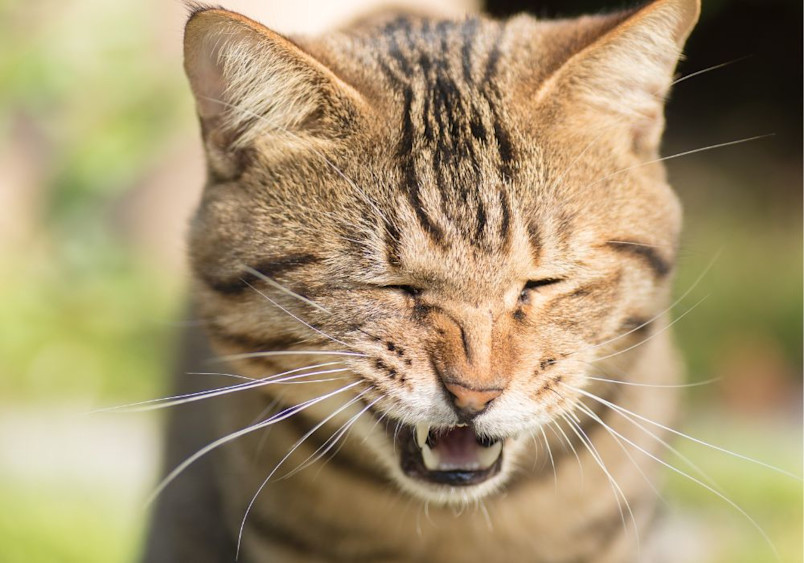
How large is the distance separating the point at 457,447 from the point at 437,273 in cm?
26

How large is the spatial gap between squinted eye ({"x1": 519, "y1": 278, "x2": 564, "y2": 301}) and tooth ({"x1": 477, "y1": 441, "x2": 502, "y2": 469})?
0.22 meters

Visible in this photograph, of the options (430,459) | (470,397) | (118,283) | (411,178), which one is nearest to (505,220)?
(411,178)

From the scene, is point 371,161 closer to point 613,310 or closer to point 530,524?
point 613,310

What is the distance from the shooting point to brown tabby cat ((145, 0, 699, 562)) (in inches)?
46.1

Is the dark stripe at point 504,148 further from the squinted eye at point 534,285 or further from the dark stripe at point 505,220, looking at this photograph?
the squinted eye at point 534,285

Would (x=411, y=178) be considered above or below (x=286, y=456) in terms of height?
above

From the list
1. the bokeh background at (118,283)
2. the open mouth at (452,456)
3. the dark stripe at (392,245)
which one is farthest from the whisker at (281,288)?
the bokeh background at (118,283)

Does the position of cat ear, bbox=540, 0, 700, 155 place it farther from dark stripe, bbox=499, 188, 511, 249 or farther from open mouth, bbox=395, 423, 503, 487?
open mouth, bbox=395, 423, 503, 487

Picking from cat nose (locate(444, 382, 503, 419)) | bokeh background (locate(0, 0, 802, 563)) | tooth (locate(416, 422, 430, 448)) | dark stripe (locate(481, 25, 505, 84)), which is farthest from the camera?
bokeh background (locate(0, 0, 802, 563))

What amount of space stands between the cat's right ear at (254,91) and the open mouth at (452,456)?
434 mm

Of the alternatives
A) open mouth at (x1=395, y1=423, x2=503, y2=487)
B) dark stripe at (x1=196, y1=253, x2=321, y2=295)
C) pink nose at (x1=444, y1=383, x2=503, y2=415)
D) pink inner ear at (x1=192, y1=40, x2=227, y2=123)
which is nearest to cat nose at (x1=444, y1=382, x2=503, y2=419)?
pink nose at (x1=444, y1=383, x2=503, y2=415)

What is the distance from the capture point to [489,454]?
1.27 meters

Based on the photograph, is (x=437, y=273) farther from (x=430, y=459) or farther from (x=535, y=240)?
(x=430, y=459)

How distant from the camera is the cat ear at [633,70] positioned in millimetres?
1223
